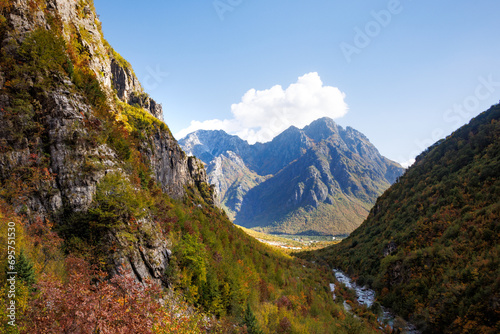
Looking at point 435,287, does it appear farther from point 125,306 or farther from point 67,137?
point 67,137

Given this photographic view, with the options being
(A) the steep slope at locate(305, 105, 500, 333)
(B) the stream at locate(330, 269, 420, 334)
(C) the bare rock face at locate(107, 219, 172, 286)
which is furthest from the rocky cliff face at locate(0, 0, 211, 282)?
(B) the stream at locate(330, 269, 420, 334)

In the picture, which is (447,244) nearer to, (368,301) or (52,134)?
(368,301)

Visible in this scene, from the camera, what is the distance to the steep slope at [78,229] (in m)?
5.47

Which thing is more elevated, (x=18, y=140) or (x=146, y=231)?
(x=18, y=140)

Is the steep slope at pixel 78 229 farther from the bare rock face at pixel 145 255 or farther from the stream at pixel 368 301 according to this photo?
the stream at pixel 368 301

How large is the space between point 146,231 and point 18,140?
7.50 metres

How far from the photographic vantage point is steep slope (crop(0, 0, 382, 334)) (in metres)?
5.47

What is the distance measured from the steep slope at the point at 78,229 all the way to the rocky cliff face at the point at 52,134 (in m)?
0.05

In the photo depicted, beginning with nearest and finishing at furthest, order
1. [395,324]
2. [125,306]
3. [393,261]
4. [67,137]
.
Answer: [125,306] < [67,137] < [395,324] < [393,261]

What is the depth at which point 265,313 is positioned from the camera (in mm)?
13219

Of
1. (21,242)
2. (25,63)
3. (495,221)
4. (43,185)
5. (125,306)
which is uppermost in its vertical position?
(25,63)

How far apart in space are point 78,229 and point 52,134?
5495mm

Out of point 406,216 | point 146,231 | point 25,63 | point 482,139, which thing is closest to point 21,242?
point 146,231

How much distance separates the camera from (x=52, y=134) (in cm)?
1093
